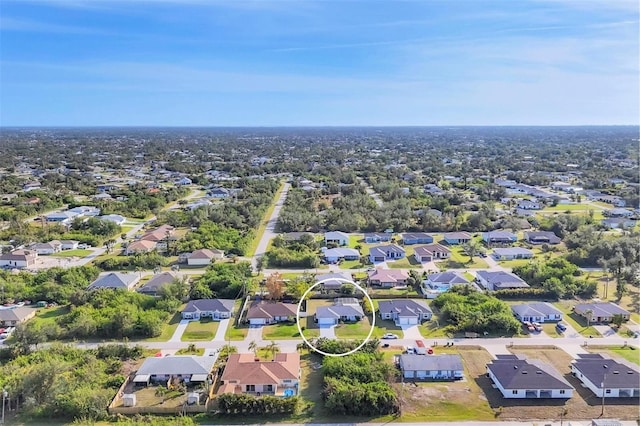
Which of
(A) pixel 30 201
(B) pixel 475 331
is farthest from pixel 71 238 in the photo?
(B) pixel 475 331

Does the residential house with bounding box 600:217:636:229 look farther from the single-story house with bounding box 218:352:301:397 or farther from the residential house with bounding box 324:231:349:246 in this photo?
the single-story house with bounding box 218:352:301:397

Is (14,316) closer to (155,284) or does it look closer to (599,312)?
(155,284)

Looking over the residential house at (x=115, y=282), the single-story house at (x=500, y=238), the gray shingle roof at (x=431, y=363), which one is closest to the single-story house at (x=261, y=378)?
the gray shingle roof at (x=431, y=363)

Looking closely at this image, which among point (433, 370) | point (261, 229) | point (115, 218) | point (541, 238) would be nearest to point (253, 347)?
point (433, 370)

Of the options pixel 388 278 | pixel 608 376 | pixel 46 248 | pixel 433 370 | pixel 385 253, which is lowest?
pixel 433 370

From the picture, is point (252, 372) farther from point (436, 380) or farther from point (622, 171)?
point (622, 171)

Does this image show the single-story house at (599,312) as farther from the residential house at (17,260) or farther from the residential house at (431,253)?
the residential house at (17,260)

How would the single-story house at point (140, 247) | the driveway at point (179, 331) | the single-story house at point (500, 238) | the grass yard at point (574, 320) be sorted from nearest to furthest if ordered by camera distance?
the driveway at point (179, 331) < the grass yard at point (574, 320) < the single-story house at point (140, 247) < the single-story house at point (500, 238)

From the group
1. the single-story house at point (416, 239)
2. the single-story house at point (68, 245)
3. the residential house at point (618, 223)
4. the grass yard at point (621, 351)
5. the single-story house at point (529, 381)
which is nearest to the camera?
the single-story house at point (529, 381)

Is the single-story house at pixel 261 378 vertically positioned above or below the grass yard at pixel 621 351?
above
